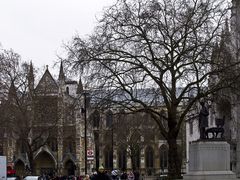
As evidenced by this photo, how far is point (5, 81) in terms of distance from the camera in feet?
Result: 213

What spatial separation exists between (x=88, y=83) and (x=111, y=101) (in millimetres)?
1805

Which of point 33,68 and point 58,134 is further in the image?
point 58,134

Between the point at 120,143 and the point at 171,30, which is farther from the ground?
the point at 171,30

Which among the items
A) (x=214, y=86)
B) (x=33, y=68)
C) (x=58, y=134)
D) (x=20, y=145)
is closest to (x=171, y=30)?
(x=214, y=86)

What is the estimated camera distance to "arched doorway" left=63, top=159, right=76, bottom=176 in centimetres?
9850

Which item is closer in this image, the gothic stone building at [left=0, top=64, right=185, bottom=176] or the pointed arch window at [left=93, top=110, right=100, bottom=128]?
the pointed arch window at [left=93, top=110, right=100, bottom=128]

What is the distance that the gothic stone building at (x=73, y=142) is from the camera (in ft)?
220

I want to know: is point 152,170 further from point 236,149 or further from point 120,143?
point 236,149

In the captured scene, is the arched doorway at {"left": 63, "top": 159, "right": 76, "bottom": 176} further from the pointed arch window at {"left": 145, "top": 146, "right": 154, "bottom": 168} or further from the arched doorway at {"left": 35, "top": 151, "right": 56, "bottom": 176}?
the pointed arch window at {"left": 145, "top": 146, "right": 154, "bottom": 168}

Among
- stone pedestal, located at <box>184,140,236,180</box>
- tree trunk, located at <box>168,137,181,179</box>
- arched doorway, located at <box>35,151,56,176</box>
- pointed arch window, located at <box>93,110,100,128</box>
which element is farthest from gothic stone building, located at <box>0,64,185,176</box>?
stone pedestal, located at <box>184,140,236,180</box>

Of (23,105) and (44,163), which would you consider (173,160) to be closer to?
(23,105)

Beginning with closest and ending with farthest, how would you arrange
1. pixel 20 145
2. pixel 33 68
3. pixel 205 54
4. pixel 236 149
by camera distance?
pixel 205 54 < pixel 236 149 < pixel 33 68 < pixel 20 145

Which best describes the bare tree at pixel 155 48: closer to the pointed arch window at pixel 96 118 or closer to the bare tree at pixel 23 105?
the pointed arch window at pixel 96 118

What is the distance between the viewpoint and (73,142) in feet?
319
